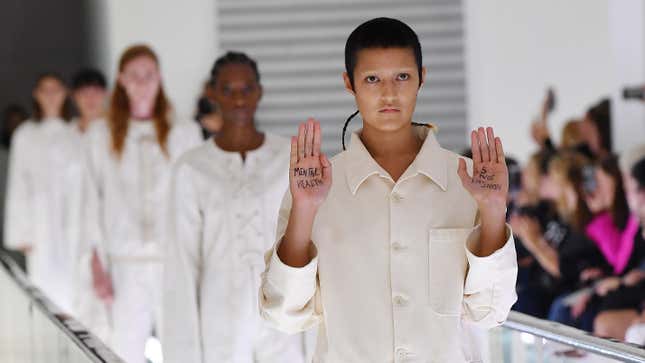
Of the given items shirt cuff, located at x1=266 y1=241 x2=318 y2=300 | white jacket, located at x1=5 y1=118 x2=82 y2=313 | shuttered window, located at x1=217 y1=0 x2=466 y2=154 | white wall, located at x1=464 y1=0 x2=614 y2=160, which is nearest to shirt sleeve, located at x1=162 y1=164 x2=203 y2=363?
shirt cuff, located at x1=266 y1=241 x2=318 y2=300

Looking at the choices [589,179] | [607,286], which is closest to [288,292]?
[607,286]

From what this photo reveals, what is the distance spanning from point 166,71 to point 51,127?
117cm

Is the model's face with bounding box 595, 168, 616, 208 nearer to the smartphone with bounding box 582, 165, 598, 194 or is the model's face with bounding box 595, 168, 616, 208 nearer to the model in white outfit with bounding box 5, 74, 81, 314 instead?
the smartphone with bounding box 582, 165, 598, 194

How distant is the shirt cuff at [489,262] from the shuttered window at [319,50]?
9.01 meters

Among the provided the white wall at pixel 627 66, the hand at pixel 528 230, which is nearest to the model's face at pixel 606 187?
the hand at pixel 528 230

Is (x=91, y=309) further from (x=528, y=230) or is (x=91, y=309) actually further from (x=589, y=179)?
(x=589, y=179)

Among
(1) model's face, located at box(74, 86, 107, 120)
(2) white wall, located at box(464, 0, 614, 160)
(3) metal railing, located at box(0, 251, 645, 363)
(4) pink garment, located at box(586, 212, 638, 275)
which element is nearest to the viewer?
(3) metal railing, located at box(0, 251, 645, 363)

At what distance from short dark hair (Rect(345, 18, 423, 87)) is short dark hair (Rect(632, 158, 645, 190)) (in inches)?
162

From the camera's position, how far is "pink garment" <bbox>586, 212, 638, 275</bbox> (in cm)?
704

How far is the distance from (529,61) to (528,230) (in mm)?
3291

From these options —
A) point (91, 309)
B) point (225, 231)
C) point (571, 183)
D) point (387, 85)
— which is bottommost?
point (91, 309)

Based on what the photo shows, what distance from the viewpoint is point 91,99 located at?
11.1 metres

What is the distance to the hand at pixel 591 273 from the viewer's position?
285 inches

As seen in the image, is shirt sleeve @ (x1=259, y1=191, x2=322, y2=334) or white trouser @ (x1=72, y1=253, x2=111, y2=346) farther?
white trouser @ (x1=72, y1=253, x2=111, y2=346)
